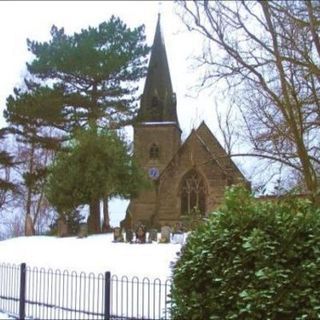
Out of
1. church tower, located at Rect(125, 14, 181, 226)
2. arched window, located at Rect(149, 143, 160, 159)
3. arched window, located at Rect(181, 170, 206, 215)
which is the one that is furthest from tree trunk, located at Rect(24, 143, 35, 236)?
arched window, located at Rect(181, 170, 206, 215)

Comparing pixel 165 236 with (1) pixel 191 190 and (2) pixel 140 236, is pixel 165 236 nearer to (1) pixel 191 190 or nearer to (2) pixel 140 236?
(2) pixel 140 236

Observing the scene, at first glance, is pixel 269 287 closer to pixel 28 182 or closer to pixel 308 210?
pixel 308 210

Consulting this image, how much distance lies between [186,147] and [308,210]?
136 ft

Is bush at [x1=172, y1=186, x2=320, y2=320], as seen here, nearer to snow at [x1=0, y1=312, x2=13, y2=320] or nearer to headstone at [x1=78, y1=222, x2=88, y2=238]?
snow at [x1=0, y1=312, x2=13, y2=320]

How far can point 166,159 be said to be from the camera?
52.4 metres

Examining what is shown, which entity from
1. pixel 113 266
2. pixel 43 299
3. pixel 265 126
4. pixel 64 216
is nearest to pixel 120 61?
pixel 64 216

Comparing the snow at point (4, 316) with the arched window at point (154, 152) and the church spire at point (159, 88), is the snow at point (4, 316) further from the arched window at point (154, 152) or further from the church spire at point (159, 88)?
the church spire at point (159, 88)

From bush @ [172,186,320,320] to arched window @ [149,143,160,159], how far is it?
4379 cm

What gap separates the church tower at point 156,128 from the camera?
50750mm

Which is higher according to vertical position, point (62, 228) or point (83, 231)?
point (62, 228)

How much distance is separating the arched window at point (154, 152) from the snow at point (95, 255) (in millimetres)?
21090

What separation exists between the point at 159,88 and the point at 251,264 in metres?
46.5

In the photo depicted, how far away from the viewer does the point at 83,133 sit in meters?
35.2

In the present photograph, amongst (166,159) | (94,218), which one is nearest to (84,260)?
(94,218)
